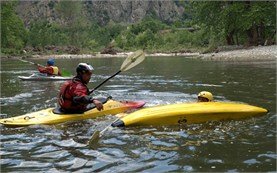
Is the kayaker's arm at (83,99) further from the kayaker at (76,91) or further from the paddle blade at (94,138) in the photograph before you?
the paddle blade at (94,138)

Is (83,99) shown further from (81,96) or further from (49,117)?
(49,117)

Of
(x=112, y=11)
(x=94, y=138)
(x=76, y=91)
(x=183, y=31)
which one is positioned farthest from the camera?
(x=112, y=11)

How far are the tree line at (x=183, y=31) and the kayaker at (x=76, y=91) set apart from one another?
70.9 feet

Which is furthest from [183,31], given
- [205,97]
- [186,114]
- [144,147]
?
[144,147]

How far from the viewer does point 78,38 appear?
67312 millimetres

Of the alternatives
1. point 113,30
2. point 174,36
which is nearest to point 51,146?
point 174,36

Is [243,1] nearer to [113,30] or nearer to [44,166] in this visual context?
[44,166]

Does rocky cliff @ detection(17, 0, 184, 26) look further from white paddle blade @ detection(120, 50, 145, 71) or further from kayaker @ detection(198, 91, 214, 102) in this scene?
kayaker @ detection(198, 91, 214, 102)

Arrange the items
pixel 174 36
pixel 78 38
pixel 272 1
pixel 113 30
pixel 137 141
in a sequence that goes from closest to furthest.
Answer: pixel 137 141, pixel 272 1, pixel 174 36, pixel 78 38, pixel 113 30

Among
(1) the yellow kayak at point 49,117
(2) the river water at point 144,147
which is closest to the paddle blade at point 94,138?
(2) the river water at point 144,147

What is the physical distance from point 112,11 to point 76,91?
120 m

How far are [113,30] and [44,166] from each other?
83.8 metres

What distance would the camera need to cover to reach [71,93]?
7035 millimetres

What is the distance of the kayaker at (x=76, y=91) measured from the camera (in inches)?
272
